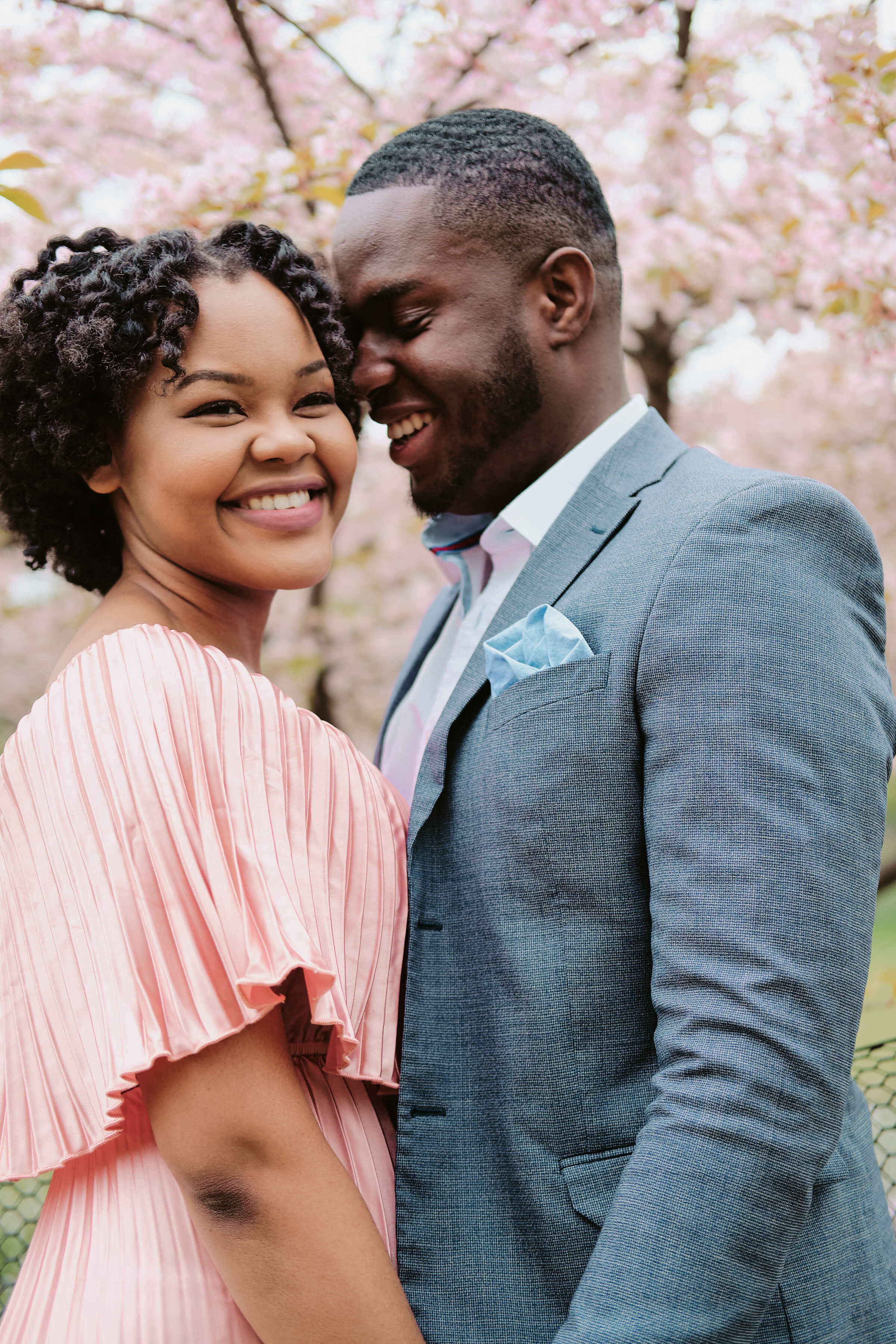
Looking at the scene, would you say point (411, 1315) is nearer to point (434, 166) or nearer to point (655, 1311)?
point (655, 1311)

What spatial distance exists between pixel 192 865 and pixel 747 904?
0.69 metres

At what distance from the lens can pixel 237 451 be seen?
163cm

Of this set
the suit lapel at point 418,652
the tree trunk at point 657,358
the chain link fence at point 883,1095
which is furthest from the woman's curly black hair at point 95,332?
the tree trunk at point 657,358

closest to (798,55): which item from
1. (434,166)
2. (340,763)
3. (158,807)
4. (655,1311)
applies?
(434,166)

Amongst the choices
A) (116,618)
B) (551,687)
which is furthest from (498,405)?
(116,618)

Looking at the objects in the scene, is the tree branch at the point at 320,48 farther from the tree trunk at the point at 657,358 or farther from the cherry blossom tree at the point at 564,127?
the tree trunk at the point at 657,358

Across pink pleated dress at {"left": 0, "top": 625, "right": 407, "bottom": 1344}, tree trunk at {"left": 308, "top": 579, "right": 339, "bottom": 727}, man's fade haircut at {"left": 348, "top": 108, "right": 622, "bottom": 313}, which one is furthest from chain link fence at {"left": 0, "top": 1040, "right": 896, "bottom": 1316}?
tree trunk at {"left": 308, "top": 579, "right": 339, "bottom": 727}

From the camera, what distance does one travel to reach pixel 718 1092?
1.26 metres

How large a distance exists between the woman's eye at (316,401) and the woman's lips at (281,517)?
158 mm

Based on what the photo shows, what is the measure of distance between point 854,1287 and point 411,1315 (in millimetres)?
592

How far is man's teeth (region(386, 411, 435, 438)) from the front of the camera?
202 centimetres

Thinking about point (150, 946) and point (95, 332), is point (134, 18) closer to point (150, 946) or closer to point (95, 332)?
point (95, 332)

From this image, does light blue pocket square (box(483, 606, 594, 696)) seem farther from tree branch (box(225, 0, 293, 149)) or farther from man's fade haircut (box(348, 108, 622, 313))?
tree branch (box(225, 0, 293, 149))

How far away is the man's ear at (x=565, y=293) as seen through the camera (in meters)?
1.99
